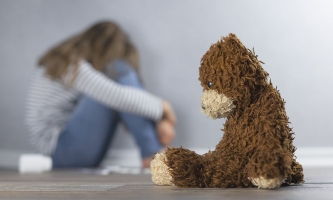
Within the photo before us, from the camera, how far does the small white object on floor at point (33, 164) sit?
1769 mm

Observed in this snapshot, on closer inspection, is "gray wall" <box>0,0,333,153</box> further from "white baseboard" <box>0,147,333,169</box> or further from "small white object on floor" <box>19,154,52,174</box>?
"small white object on floor" <box>19,154,52,174</box>

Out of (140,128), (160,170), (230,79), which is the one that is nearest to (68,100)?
(140,128)

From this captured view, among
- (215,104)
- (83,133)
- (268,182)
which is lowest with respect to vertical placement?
(268,182)

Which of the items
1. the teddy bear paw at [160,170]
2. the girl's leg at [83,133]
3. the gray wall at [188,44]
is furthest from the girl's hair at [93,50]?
the teddy bear paw at [160,170]

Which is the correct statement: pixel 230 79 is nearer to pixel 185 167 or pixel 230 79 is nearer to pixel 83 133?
pixel 185 167

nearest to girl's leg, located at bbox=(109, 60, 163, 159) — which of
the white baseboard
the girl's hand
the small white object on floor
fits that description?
the girl's hand

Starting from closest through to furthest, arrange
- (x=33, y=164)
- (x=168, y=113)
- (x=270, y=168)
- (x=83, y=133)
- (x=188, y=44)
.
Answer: (x=270, y=168) < (x=33, y=164) < (x=83, y=133) < (x=168, y=113) < (x=188, y=44)

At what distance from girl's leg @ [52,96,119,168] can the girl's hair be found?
0.74 ft

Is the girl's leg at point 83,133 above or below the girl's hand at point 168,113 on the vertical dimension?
Result: below

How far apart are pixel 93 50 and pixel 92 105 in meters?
0.35

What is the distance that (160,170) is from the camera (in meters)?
0.77

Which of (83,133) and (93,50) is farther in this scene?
(93,50)

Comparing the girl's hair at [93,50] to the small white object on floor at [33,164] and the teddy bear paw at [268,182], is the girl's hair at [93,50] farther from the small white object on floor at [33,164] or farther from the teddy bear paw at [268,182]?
the teddy bear paw at [268,182]

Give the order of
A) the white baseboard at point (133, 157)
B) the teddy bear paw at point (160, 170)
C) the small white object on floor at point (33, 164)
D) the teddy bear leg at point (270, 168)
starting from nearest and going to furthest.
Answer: the teddy bear leg at point (270, 168), the teddy bear paw at point (160, 170), the small white object on floor at point (33, 164), the white baseboard at point (133, 157)
